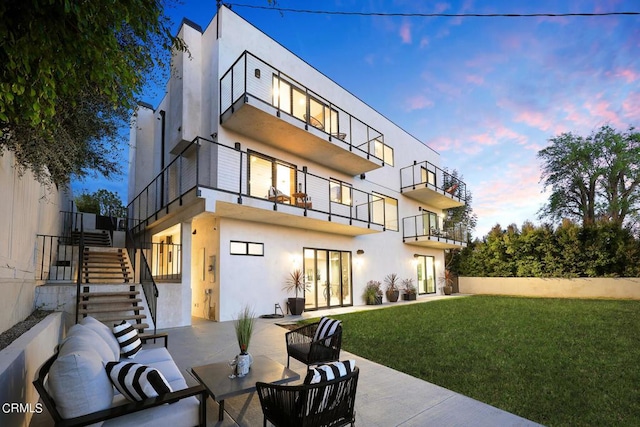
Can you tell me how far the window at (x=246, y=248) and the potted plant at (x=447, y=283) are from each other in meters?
12.8

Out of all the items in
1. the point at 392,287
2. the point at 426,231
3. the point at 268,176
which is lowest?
the point at 392,287

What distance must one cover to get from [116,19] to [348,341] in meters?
6.27

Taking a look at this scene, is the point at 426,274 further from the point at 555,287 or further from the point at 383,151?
the point at 383,151

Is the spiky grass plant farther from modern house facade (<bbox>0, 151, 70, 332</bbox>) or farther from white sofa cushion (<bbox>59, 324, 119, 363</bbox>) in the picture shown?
modern house facade (<bbox>0, 151, 70, 332</bbox>)

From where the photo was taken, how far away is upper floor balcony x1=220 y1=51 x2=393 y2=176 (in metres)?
9.32

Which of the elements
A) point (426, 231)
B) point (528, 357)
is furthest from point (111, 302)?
point (426, 231)

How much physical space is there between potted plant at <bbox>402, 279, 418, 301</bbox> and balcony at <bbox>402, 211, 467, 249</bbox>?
2090mm

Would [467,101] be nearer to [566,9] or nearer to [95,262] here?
[566,9]

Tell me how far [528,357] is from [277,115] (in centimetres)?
832

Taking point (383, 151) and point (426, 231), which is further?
point (426, 231)

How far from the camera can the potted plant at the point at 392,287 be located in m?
14.8

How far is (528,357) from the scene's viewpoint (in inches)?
209

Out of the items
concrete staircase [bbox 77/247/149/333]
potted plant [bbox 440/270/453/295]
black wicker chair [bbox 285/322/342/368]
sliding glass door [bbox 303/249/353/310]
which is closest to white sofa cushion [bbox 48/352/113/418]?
black wicker chair [bbox 285/322/342/368]

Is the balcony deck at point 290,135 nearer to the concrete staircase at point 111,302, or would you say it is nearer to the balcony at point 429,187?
the balcony at point 429,187
